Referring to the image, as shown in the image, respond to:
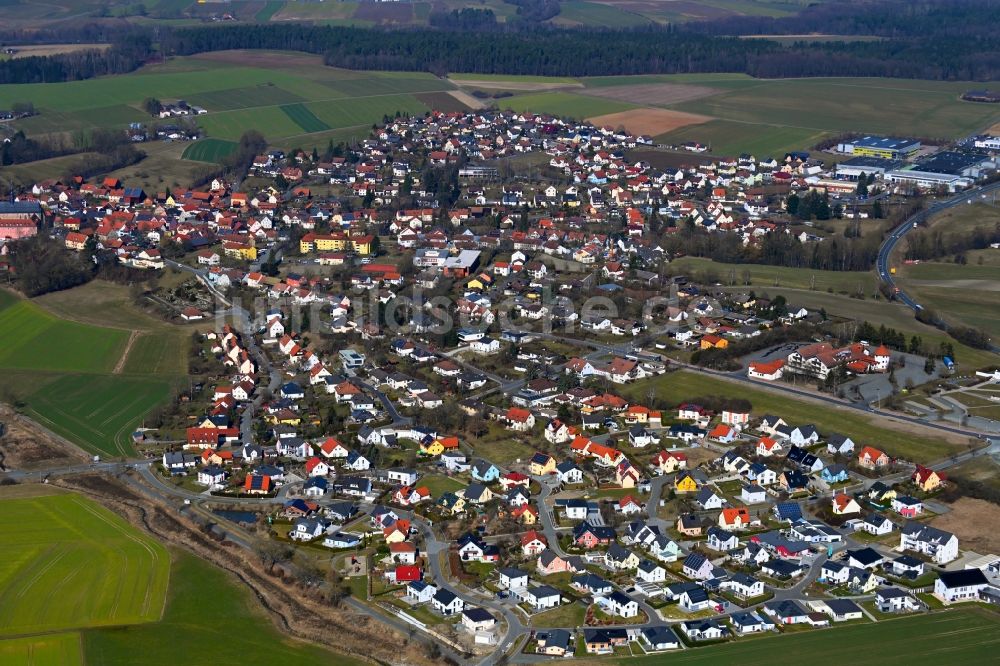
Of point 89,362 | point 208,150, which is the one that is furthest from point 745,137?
point 89,362

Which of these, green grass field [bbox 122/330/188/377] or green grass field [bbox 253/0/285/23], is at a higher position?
green grass field [bbox 253/0/285/23]

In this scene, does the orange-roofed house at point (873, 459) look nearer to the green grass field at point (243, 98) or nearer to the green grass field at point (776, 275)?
the green grass field at point (776, 275)

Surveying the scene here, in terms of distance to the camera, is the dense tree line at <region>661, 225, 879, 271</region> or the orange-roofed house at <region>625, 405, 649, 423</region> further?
the dense tree line at <region>661, 225, 879, 271</region>

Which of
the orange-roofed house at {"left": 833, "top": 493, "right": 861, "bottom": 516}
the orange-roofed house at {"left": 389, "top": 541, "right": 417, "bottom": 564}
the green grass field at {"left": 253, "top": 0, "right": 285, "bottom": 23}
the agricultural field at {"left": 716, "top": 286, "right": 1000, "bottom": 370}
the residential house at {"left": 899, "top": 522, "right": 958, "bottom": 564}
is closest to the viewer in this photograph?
the residential house at {"left": 899, "top": 522, "right": 958, "bottom": 564}

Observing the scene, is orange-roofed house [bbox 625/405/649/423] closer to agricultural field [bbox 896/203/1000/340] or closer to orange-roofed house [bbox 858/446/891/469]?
orange-roofed house [bbox 858/446/891/469]

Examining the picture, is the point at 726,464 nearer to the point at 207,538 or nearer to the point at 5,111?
the point at 207,538

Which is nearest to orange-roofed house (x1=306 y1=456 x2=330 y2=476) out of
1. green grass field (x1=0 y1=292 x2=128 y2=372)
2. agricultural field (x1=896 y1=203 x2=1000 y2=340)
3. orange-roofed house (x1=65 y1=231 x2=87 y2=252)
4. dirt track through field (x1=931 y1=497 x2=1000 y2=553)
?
green grass field (x1=0 y1=292 x2=128 y2=372)

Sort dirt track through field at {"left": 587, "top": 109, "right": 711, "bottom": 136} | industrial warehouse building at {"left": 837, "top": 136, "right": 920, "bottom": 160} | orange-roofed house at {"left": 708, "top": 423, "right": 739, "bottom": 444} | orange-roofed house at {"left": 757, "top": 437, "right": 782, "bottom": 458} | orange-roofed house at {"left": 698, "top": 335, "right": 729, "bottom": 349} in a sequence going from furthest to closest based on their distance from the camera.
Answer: dirt track through field at {"left": 587, "top": 109, "right": 711, "bottom": 136} < industrial warehouse building at {"left": 837, "top": 136, "right": 920, "bottom": 160} < orange-roofed house at {"left": 698, "top": 335, "right": 729, "bottom": 349} < orange-roofed house at {"left": 708, "top": 423, "right": 739, "bottom": 444} < orange-roofed house at {"left": 757, "top": 437, "right": 782, "bottom": 458}
